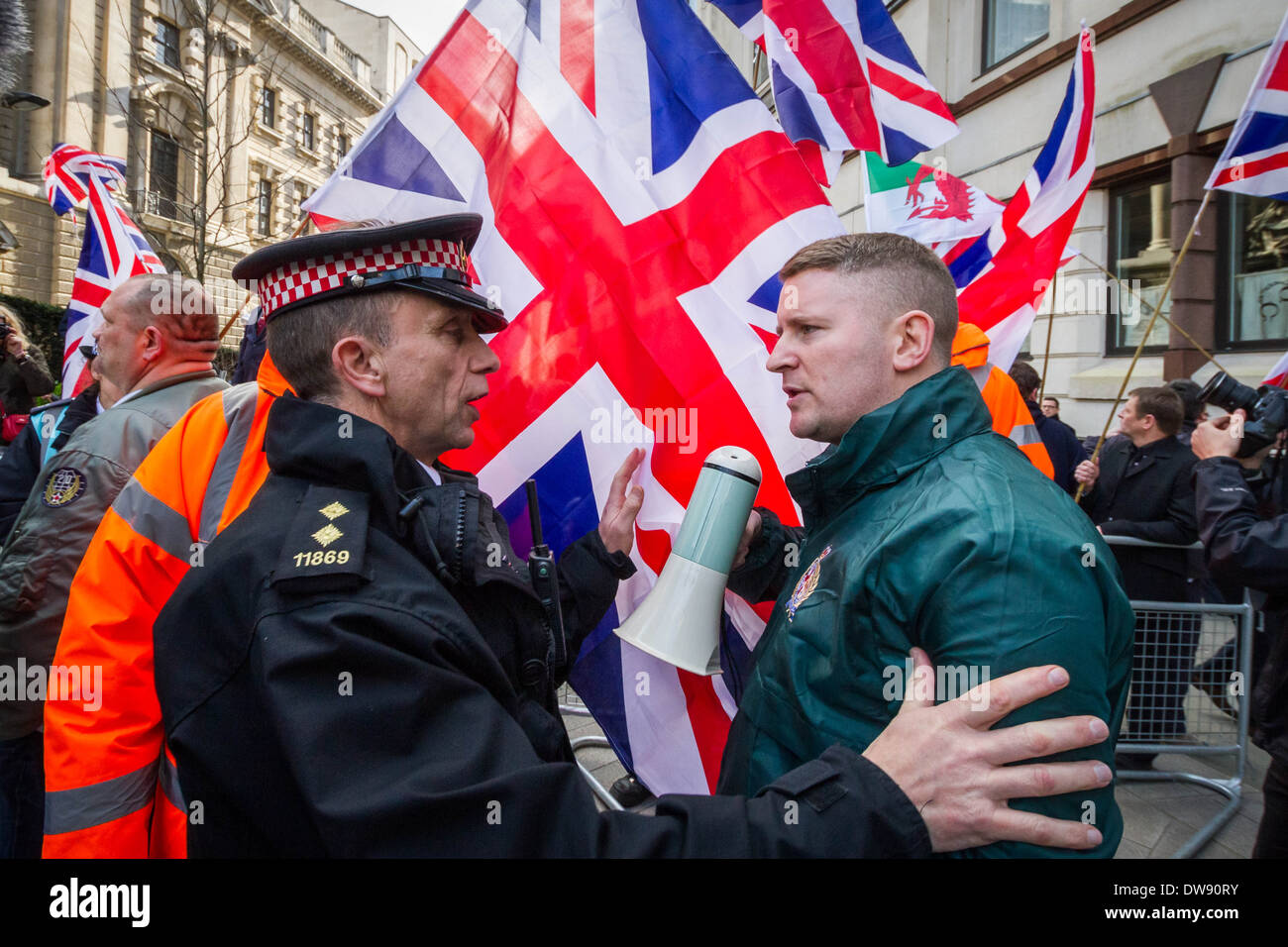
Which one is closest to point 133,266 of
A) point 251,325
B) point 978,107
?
point 251,325

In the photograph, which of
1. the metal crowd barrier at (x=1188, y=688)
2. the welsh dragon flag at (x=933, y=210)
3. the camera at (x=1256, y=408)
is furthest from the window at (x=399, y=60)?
the camera at (x=1256, y=408)

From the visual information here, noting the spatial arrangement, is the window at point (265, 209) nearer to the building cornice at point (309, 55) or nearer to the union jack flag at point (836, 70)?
the building cornice at point (309, 55)

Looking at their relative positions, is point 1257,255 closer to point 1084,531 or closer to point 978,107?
point 978,107

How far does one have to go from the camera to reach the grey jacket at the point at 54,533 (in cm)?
217

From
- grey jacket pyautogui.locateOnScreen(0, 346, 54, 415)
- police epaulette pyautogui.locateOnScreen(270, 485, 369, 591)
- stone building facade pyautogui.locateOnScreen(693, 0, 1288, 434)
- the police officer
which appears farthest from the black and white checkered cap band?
stone building facade pyautogui.locateOnScreen(693, 0, 1288, 434)

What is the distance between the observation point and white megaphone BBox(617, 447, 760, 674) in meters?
1.83

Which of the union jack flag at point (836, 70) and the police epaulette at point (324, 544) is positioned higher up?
the union jack flag at point (836, 70)

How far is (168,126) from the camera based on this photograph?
14.7 m

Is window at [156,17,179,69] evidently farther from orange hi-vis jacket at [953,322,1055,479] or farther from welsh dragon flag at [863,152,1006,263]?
orange hi-vis jacket at [953,322,1055,479]

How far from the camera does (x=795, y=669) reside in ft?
4.94

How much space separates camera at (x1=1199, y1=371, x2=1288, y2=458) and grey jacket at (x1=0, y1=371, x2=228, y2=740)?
3.67 m

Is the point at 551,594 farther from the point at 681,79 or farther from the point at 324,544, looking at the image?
the point at 681,79

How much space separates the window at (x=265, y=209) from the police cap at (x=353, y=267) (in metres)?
26.9
